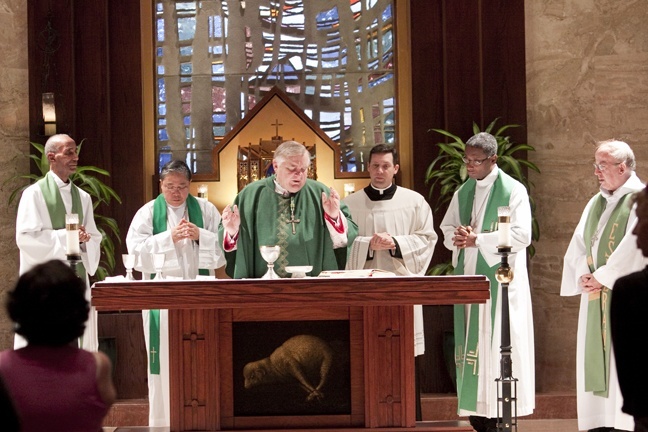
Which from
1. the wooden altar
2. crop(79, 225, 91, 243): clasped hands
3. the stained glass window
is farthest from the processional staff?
the stained glass window

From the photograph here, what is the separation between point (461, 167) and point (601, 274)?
74.8 inches

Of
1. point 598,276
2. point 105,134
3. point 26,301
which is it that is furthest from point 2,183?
point 26,301

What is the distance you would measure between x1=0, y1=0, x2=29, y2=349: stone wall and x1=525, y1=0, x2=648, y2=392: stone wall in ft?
13.0

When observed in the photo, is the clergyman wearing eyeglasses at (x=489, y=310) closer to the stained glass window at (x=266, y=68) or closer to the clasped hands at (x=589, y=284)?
the clasped hands at (x=589, y=284)

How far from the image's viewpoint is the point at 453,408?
25.9ft

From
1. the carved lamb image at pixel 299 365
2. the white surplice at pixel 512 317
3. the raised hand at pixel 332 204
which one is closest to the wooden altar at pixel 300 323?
the carved lamb image at pixel 299 365

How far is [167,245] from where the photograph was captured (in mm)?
6922

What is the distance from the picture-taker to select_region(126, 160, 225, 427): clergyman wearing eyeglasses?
6910mm

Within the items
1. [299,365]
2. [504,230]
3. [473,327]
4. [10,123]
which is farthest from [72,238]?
[10,123]

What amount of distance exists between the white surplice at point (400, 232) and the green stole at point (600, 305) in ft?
3.26

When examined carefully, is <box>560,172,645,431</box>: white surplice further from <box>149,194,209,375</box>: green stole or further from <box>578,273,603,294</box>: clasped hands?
<box>149,194,209,375</box>: green stole

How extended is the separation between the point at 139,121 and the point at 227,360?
3.49 meters

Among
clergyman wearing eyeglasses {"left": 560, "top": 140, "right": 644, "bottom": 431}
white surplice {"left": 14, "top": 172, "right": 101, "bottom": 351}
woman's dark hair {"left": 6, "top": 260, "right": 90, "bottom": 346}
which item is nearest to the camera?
woman's dark hair {"left": 6, "top": 260, "right": 90, "bottom": 346}

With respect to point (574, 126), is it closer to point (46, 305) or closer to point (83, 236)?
point (83, 236)
